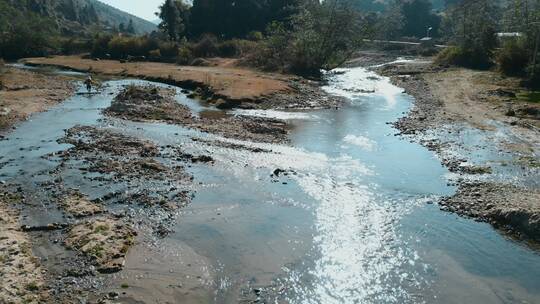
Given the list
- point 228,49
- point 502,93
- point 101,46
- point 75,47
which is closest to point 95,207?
point 502,93

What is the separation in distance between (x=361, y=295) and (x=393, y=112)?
129ft

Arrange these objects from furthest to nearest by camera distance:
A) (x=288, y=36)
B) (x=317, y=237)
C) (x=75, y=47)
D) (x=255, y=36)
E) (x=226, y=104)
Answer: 1. (x=75, y=47)
2. (x=255, y=36)
3. (x=288, y=36)
4. (x=226, y=104)
5. (x=317, y=237)

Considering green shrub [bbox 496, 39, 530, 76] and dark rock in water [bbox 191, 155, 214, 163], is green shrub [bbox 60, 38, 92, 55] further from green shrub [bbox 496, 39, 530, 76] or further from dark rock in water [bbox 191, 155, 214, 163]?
dark rock in water [bbox 191, 155, 214, 163]

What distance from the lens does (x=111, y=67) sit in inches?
3661

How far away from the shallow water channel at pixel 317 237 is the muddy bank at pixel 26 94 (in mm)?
7811

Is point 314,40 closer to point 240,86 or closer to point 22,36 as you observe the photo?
point 240,86

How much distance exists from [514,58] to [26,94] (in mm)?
66439

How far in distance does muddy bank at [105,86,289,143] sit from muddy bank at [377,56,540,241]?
12209 mm

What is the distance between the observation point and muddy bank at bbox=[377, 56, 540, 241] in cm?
2355

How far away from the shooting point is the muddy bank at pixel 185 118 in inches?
1609

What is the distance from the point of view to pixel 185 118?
4647 centimetres

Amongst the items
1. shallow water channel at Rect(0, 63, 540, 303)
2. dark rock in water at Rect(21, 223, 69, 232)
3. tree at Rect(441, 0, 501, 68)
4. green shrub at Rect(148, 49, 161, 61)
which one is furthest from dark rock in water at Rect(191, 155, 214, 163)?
green shrub at Rect(148, 49, 161, 61)

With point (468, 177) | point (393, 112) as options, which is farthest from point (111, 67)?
point (468, 177)

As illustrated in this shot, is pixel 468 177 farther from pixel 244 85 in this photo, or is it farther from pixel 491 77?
pixel 491 77
